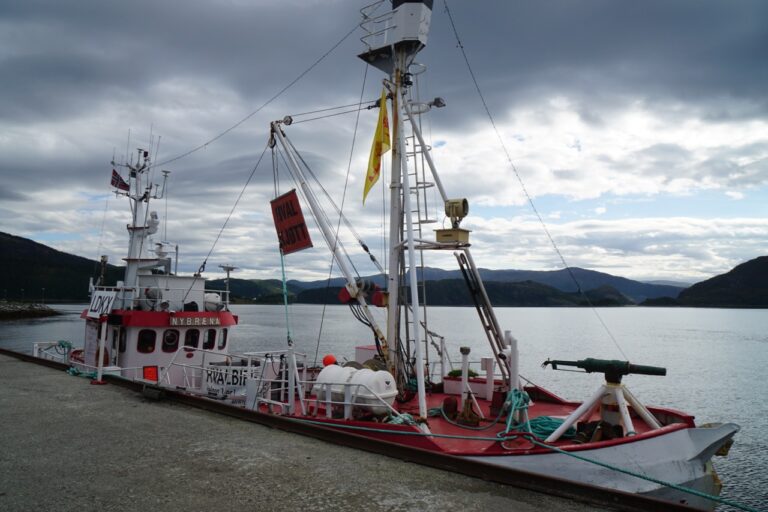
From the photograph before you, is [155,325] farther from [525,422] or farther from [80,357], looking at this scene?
[525,422]

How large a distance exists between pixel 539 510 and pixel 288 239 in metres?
10.3

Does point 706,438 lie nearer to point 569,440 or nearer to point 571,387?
point 569,440

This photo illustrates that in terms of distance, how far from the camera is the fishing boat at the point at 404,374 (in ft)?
27.0

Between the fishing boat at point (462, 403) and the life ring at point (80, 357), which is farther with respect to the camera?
the life ring at point (80, 357)

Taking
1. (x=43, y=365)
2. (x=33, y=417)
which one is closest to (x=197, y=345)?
(x=43, y=365)

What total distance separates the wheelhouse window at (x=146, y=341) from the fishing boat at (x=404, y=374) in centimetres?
3

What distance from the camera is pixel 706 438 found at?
343 inches

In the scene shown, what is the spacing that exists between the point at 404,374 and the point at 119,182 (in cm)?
1548

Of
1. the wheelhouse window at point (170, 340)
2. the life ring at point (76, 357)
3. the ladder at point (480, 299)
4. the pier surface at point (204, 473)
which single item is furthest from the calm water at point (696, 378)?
the life ring at point (76, 357)

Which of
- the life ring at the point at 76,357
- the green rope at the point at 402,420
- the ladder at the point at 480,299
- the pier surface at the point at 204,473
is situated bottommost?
the life ring at the point at 76,357

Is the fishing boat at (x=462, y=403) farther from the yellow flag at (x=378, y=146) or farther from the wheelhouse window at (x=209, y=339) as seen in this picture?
the wheelhouse window at (x=209, y=339)

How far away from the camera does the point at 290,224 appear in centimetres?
1425

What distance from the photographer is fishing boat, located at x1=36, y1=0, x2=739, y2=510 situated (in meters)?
8.22

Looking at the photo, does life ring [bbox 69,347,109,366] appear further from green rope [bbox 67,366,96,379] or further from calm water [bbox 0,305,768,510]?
calm water [bbox 0,305,768,510]
